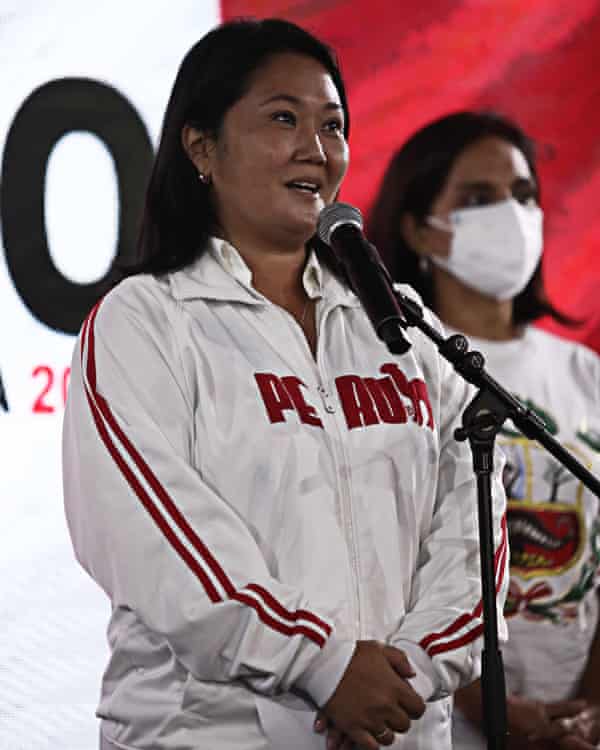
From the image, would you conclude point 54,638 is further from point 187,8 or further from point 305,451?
point 187,8

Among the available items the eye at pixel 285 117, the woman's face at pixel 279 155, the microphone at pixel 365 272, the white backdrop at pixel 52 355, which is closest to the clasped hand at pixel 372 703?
the microphone at pixel 365 272

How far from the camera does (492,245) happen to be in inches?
120

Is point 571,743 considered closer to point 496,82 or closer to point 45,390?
point 45,390

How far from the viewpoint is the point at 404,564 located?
5.91 ft

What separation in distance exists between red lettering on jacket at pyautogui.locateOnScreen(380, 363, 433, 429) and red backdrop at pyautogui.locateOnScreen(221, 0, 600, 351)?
1.49 metres

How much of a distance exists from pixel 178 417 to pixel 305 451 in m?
0.20

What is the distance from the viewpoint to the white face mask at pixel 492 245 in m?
3.05

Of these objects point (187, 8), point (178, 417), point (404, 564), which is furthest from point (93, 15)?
point (404, 564)

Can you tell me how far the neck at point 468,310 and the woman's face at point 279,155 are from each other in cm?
112

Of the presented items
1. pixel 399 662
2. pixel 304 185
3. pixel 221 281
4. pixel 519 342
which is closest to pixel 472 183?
pixel 519 342

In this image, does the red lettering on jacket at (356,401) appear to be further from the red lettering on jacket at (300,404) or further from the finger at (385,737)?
the finger at (385,737)

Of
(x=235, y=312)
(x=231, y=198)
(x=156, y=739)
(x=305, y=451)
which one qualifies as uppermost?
(x=231, y=198)

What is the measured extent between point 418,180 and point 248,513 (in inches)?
63.0

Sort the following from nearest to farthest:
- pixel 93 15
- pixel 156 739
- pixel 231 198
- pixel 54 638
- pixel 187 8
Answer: pixel 156 739 < pixel 231 198 < pixel 54 638 < pixel 93 15 < pixel 187 8
